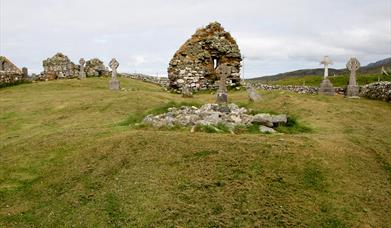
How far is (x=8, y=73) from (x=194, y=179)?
33.2 metres

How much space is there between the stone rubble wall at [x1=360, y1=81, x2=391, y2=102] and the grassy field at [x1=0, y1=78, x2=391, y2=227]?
434 inches

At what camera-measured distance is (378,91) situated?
27.3m

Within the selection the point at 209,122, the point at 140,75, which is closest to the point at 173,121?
the point at 209,122

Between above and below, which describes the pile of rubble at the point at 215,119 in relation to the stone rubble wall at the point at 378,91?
below

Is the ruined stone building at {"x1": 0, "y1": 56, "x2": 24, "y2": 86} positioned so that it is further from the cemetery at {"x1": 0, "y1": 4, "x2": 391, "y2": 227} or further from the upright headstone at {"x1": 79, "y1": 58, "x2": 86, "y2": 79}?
the cemetery at {"x1": 0, "y1": 4, "x2": 391, "y2": 227}

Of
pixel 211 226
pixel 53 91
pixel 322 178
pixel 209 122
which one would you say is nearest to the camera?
pixel 211 226

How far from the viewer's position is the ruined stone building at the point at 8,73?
37.9 metres

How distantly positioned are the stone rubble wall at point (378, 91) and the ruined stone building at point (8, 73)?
31.3m

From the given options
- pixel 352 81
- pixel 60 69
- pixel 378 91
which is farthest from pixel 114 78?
pixel 378 91

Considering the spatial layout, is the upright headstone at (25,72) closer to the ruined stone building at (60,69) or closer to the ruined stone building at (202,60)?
the ruined stone building at (60,69)

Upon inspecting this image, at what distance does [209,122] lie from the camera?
51.5ft

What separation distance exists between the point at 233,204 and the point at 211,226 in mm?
979

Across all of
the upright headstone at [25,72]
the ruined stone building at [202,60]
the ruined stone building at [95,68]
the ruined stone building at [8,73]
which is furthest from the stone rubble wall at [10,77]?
the ruined stone building at [202,60]

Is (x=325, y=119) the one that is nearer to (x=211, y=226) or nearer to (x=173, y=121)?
(x=173, y=121)
